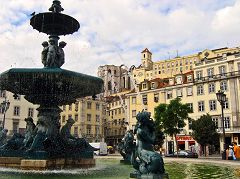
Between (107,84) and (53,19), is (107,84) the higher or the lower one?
the higher one

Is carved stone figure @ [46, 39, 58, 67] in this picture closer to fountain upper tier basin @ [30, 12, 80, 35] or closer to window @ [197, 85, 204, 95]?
fountain upper tier basin @ [30, 12, 80, 35]

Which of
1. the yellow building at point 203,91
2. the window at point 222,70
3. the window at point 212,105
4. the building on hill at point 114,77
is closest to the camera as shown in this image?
the yellow building at point 203,91

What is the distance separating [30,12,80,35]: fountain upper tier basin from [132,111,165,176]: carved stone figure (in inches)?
Result: 390

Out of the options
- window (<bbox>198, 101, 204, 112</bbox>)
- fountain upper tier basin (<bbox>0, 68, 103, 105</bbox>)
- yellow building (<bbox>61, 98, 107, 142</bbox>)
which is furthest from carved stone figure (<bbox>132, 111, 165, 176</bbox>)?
yellow building (<bbox>61, 98, 107, 142</bbox>)

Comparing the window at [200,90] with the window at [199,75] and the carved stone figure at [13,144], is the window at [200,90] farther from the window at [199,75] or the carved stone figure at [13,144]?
the carved stone figure at [13,144]

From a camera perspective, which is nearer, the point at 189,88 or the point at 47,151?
the point at 47,151

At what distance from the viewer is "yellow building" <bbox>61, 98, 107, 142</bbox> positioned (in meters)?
77.5

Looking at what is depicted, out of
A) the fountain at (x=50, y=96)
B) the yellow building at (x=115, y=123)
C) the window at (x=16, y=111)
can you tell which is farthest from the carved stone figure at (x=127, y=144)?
the yellow building at (x=115, y=123)

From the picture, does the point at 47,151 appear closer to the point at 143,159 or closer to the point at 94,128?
the point at 143,159

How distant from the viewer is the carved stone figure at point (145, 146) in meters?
8.08

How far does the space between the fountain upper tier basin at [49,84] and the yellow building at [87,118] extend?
5937 centimetres

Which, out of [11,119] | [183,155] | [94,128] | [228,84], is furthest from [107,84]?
[183,155]

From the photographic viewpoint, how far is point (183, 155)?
40.4 m

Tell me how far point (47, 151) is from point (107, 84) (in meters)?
138
